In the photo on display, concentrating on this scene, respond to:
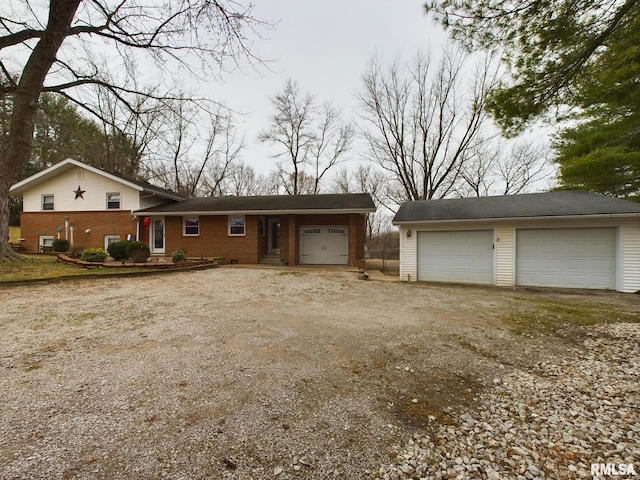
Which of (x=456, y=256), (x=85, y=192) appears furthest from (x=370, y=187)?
(x=85, y=192)

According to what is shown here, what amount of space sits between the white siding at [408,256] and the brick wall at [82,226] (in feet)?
46.0

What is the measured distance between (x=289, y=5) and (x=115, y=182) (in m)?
13.6

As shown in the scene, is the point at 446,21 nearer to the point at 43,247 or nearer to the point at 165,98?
the point at 165,98

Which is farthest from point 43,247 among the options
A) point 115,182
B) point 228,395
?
point 228,395

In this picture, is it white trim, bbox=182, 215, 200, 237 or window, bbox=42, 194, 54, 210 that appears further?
window, bbox=42, 194, 54, 210

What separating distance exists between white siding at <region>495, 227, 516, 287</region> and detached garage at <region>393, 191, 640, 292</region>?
0.03 metres

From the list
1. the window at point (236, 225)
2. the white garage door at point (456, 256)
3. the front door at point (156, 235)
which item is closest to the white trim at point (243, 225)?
the window at point (236, 225)

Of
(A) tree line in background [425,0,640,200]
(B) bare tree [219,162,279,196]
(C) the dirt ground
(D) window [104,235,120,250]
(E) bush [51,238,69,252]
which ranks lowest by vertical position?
(C) the dirt ground

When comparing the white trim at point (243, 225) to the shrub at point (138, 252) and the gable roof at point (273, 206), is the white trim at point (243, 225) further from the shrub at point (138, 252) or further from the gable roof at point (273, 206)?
the shrub at point (138, 252)

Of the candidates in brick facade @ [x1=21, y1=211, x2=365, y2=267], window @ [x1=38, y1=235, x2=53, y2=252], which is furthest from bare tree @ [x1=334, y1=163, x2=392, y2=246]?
window @ [x1=38, y1=235, x2=53, y2=252]

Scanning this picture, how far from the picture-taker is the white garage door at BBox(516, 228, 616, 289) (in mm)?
9000

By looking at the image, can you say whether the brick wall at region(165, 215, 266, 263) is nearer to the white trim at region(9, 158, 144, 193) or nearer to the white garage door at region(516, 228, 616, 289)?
the white trim at region(9, 158, 144, 193)

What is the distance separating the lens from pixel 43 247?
607 inches

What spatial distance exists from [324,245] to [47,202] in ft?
53.3
